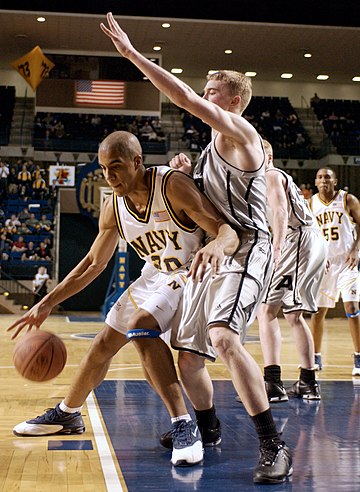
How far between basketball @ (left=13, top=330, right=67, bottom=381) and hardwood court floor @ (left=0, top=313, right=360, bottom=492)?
0.38 metres

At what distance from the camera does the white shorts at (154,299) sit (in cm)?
374

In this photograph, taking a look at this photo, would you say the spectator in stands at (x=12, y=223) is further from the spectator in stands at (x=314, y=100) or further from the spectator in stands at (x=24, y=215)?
the spectator in stands at (x=314, y=100)

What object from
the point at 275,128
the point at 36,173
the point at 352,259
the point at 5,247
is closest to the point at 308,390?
the point at 352,259

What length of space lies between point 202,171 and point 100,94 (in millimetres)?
18827

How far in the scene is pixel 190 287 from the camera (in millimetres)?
3750

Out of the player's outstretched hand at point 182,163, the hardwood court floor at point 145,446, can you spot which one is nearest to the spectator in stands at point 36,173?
the hardwood court floor at point 145,446

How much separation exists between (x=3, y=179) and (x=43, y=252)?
124 inches

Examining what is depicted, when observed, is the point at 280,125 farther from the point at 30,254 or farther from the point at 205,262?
the point at 205,262

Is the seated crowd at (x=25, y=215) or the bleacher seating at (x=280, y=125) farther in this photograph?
the bleacher seating at (x=280, y=125)

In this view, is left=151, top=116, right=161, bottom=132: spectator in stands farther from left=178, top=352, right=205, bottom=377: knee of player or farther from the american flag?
left=178, top=352, right=205, bottom=377: knee of player

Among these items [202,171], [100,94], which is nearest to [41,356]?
[202,171]

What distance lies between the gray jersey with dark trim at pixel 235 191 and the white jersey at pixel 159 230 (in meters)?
0.20

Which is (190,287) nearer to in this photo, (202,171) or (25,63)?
(202,171)

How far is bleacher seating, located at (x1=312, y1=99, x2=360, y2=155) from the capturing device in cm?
2664
